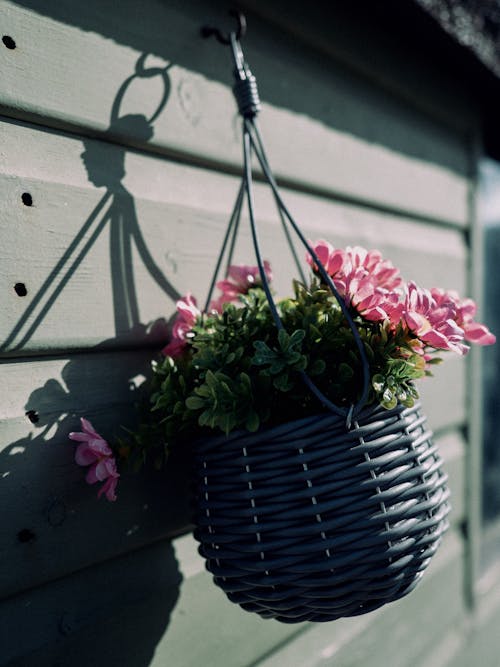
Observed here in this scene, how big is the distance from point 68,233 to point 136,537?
0.43 metres

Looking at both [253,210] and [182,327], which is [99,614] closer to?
[182,327]

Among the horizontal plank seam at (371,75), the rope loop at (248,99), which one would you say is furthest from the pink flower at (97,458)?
the horizontal plank seam at (371,75)

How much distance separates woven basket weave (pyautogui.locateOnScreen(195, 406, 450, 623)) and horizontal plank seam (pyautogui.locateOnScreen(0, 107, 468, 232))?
45cm

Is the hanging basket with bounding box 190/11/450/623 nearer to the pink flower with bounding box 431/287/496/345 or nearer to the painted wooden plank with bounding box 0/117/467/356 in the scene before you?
the pink flower with bounding box 431/287/496/345

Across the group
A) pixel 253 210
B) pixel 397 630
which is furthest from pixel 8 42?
pixel 397 630

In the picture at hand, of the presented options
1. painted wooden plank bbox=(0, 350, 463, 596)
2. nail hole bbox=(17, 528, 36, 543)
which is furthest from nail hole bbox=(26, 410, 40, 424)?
nail hole bbox=(17, 528, 36, 543)

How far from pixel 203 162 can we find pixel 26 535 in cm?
60

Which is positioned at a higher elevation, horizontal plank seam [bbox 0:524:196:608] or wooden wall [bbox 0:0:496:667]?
wooden wall [bbox 0:0:496:667]

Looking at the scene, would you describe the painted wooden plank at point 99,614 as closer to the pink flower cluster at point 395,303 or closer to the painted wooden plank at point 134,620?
the painted wooden plank at point 134,620

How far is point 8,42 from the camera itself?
0.69 m

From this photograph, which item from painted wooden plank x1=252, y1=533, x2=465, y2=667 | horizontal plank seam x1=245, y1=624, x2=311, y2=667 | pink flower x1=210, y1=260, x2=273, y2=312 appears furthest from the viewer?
painted wooden plank x1=252, y1=533, x2=465, y2=667

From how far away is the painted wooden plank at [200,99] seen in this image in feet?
2.38

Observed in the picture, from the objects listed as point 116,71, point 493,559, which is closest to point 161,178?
point 116,71

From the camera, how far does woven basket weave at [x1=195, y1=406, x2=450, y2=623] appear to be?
23.4 inches
